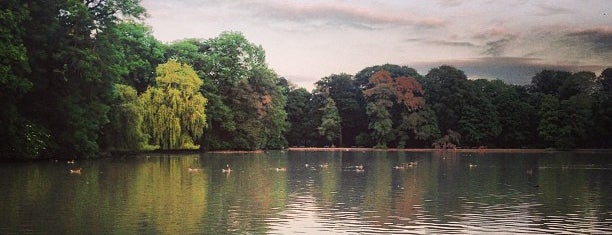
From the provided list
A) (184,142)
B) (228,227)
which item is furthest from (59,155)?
(228,227)

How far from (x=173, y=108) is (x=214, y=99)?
1348cm

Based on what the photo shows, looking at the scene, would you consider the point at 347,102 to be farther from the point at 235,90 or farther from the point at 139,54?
the point at 139,54

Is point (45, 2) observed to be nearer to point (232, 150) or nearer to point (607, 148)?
point (232, 150)

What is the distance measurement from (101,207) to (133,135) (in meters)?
37.8

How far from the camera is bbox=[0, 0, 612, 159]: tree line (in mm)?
46750

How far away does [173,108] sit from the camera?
64.9 m

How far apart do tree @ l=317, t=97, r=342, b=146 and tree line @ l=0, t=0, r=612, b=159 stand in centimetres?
30

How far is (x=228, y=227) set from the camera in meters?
16.2

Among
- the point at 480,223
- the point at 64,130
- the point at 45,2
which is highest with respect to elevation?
the point at 45,2

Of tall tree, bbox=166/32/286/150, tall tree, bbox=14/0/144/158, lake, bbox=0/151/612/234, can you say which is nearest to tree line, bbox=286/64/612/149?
tall tree, bbox=166/32/286/150

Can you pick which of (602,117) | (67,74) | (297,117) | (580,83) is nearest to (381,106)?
(297,117)

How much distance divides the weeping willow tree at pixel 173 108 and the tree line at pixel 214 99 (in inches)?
4.5

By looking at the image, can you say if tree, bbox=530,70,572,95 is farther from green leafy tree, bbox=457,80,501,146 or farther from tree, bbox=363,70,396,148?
tree, bbox=363,70,396,148

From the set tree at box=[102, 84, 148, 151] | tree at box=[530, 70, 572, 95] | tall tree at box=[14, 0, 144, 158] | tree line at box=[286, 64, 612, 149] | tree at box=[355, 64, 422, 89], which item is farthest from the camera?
tree at box=[355, 64, 422, 89]
